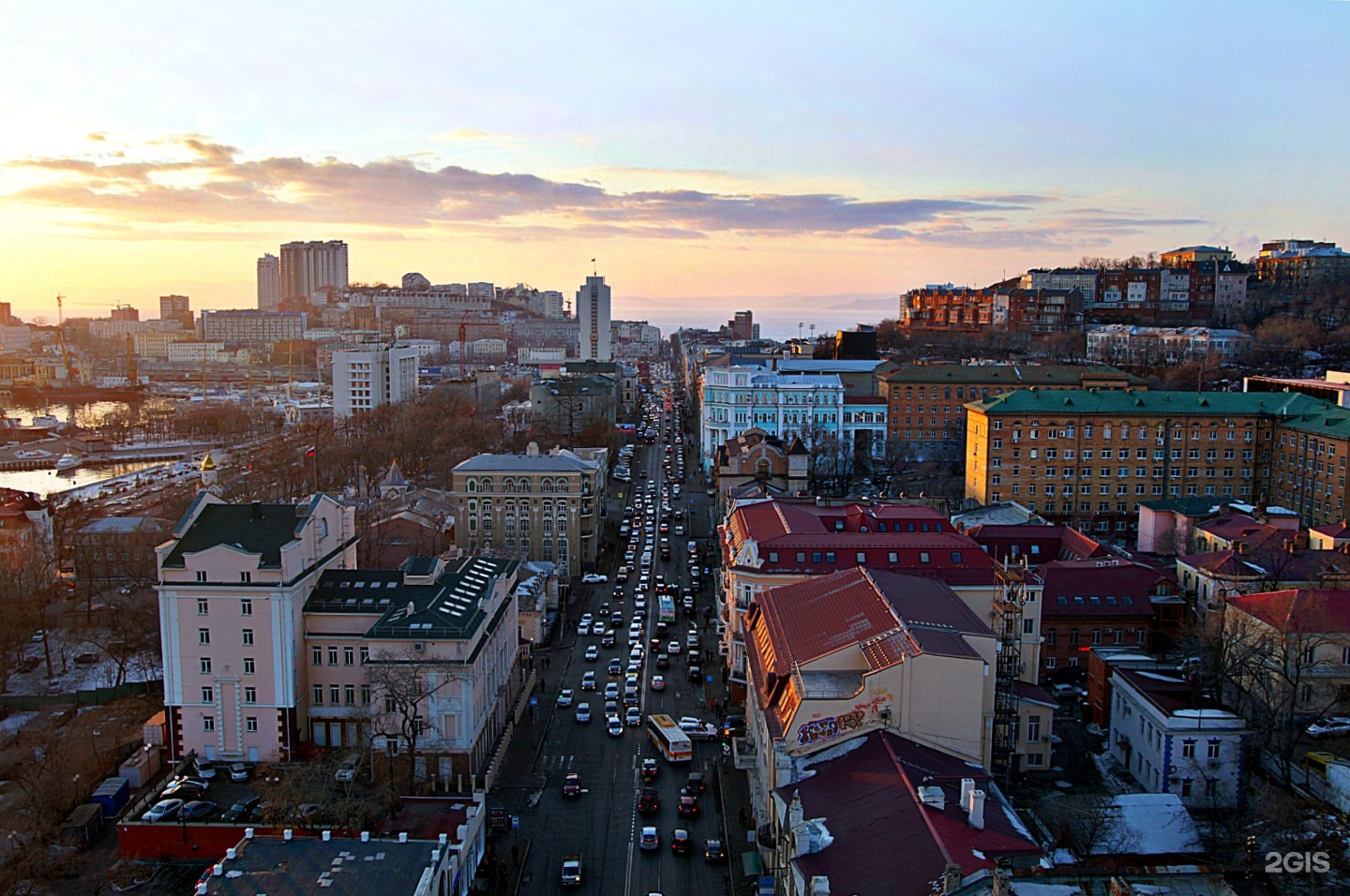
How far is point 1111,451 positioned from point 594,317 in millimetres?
118413

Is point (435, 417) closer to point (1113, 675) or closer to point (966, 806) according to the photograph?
point (1113, 675)

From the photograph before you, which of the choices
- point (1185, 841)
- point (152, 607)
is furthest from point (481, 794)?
point (152, 607)

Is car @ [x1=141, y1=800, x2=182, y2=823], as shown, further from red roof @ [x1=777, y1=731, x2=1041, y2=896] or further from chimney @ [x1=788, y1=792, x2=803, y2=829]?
chimney @ [x1=788, y1=792, x2=803, y2=829]

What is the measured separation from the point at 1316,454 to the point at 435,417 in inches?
2251

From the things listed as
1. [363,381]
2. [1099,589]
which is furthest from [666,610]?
[363,381]

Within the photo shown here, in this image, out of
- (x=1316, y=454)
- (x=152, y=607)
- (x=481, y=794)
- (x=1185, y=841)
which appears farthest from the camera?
(x=1316, y=454)

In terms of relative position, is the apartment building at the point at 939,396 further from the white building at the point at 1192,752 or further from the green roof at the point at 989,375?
the white building at the point at 1192,752

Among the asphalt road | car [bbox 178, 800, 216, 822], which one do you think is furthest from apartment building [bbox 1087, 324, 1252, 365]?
car [bbox 178, 800, 216, 822]

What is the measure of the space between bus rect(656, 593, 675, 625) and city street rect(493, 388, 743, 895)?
418mm

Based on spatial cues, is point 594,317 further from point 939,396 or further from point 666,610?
point 666,610

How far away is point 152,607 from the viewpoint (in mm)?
35938

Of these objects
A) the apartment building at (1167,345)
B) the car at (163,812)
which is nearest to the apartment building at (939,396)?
the apartment building at (1167,345)

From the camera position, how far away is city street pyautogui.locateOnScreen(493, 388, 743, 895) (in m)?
21.7

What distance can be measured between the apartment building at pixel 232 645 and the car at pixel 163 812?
316 centimetres
